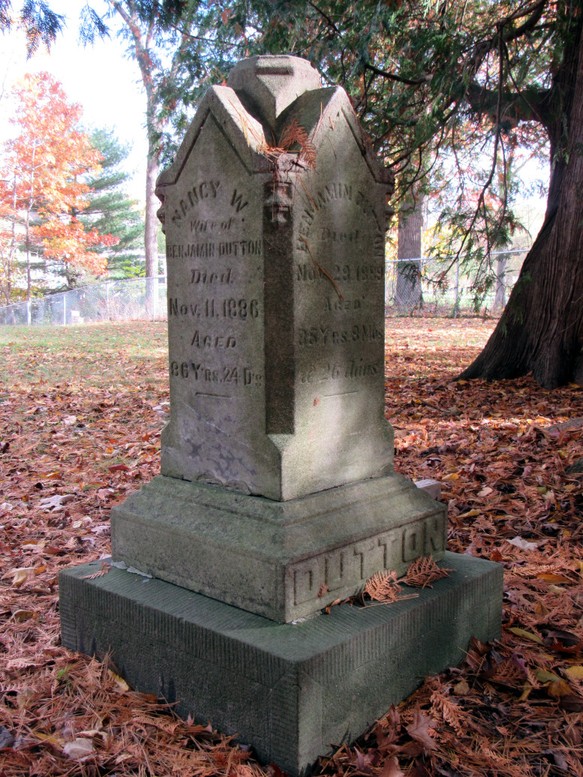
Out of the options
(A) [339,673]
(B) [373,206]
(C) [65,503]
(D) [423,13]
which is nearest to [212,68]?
(D) [423,13]

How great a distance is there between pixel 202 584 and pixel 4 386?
27.0 ft

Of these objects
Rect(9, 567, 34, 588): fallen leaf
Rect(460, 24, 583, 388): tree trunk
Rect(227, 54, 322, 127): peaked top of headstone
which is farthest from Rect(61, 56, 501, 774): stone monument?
Rect(460, 24, 583, 388): tree trunk

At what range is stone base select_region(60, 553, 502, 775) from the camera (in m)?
2.52

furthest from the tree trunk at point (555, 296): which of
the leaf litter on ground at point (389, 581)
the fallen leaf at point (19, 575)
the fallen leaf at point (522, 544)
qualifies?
the fallen leaf at point (19, 575)

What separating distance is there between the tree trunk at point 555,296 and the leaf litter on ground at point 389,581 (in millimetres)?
414

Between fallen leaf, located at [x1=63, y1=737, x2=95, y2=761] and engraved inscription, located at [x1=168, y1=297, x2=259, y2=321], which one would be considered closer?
fallen leaf, located at [x1=63, y1=737, x2=95, y2=761]

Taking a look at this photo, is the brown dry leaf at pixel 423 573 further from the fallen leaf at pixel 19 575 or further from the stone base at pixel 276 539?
the fallen leaf at pixel 19 575

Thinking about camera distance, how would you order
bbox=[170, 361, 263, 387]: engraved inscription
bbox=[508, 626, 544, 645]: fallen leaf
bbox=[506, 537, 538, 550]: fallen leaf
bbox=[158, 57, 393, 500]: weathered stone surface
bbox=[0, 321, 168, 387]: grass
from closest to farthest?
bbox=[158, 57, 393, 500]: weathered stone surface → bbox=[170, 361, 263, 387]: engraved inscription → bbox=[508, 626, 544, 645]: fallen leaf → bbox=[506, 537, 538, 550]: fallen leaf → bbox=[0, 321, 168, 387]: grass

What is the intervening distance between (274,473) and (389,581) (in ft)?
2.24

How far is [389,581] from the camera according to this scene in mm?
3107

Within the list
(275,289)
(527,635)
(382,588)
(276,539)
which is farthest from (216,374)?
(527,635)

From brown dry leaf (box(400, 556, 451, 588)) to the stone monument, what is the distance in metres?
0.05

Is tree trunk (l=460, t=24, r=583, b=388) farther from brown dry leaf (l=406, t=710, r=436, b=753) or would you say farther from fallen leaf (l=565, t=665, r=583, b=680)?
brown dry leaf (l=406, t=710, r=436, b=753)

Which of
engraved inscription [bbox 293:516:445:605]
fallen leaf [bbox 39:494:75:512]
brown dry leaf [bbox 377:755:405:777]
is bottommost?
brown dry leaf [bbox 377:755:405:777]
